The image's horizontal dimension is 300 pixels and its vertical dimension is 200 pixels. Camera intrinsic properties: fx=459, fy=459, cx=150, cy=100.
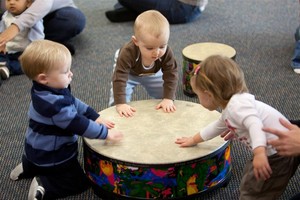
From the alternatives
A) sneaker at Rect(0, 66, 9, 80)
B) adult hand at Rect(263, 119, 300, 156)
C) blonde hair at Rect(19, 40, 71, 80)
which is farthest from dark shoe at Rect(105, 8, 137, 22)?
adult hand at Rect(263, 119, 300, 156)

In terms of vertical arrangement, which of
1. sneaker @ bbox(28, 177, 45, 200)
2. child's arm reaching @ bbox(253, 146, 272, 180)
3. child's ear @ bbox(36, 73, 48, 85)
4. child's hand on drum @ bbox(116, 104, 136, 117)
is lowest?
sneaker @ bbox(28, 177, 45, 200)

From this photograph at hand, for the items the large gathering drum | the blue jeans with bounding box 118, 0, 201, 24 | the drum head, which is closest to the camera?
the large gathering drum

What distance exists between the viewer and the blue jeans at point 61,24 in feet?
10.1

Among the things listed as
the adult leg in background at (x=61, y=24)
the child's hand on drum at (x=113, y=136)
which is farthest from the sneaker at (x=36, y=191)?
the adult leg in background at (x=61, y=24)

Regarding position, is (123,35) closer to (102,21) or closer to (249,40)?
(102,21)

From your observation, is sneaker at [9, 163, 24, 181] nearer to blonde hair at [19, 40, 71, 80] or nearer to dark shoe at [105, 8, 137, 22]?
blonde hair at [19, 40, 71, 80]

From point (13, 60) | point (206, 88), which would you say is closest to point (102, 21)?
point (13, 60)

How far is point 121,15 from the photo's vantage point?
3.73 m

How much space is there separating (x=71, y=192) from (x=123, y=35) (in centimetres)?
190

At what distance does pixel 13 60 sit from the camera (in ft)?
9.46

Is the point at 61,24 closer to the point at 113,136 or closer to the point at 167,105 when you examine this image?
the point at 167,105

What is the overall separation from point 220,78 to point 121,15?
250 centimetres

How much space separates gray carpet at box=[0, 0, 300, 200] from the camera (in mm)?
1966

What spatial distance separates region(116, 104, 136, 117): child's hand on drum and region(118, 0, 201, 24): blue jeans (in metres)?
1.82
